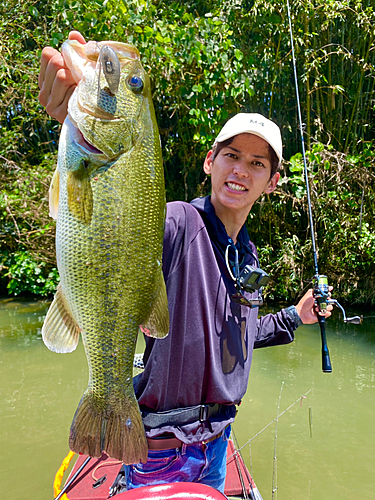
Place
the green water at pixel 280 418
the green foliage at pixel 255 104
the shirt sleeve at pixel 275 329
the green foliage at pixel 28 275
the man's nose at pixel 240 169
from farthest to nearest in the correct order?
the green foliage at pixel 28 275
the green foliage at pixel 255 104
the green water at pixel 280 418
the shirt sleeve at pixel 275 329
the man's nose at pixel 240 169

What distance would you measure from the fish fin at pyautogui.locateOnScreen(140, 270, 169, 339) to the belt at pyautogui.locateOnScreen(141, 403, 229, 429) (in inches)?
16.0

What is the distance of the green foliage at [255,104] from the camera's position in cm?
664

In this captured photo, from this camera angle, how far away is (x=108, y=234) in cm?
117

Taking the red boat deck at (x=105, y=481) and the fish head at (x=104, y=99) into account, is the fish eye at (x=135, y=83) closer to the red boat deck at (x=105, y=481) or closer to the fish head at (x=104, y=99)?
the fish head at (x=104, y=99)

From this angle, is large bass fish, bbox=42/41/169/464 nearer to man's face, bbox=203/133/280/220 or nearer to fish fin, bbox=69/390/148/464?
fish fin, bbox=69/390/148/464

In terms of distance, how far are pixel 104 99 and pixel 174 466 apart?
1.31 metres

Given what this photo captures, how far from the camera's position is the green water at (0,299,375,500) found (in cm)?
344

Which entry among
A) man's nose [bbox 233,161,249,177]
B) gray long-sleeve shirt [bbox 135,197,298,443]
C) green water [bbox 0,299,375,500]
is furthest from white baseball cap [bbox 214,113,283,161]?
green water [bbox 0,299,375,500]

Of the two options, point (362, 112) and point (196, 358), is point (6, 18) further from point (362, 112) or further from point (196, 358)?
point (196, 358)

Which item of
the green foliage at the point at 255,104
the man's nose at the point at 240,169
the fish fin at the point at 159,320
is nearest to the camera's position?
the fish fin at the point at 159,320

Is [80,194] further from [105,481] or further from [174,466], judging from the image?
[105,481]

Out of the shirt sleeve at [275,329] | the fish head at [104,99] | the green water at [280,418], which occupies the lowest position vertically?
the green water at [280,418]

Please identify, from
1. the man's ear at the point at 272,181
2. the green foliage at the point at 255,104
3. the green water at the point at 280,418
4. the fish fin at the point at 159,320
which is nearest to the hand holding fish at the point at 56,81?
the fish fin at the point at 159,320

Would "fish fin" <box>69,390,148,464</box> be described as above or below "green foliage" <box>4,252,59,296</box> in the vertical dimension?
above
